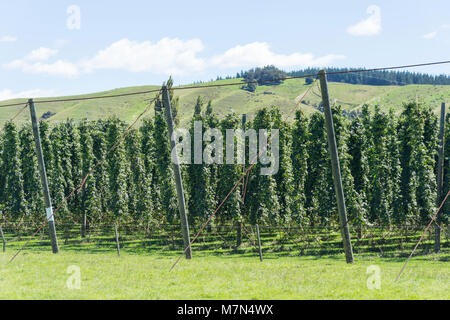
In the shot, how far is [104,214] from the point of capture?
98.0 ft

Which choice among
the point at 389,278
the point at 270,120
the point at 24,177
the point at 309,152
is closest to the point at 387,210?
the point at 309,152

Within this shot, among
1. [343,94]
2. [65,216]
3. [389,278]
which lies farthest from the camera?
[343,94]

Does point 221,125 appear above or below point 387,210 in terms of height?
above

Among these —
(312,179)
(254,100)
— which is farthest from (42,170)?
(254,100)

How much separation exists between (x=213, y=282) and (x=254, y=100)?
6167 inches

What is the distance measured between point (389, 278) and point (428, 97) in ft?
512

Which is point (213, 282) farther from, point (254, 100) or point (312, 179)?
point (254, 100)

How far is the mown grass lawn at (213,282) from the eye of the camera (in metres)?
9.17

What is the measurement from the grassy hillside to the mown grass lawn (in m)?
135

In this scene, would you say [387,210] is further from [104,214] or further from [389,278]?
[104,214]

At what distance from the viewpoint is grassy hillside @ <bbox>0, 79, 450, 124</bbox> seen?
15612 centimetres

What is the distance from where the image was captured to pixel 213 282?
10.5 metres
